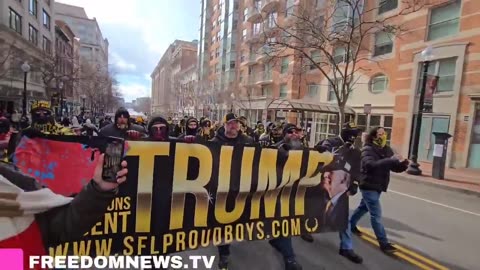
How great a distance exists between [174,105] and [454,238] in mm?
97170

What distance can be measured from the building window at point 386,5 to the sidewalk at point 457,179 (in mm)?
12256

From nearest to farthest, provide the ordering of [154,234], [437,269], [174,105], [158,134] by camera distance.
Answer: [154,234]
[437,269]
[158,134]
[174,105]

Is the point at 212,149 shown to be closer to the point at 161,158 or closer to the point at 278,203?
the point at 161,158

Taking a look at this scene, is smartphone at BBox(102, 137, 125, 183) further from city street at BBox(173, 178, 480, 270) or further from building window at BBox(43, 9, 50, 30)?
building window at BBox(43, 9, 50, 30)

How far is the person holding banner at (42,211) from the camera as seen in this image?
5.29 feet

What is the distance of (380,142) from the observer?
4.95m

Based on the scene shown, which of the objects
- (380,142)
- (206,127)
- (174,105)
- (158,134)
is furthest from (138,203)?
(174,105)

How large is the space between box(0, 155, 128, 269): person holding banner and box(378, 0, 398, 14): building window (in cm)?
2501

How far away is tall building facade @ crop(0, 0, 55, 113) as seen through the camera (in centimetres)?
2531

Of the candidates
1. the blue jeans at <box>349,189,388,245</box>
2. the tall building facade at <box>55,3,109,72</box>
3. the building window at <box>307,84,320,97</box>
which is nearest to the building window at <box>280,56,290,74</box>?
the building window at <box>307,84,320,97</box>

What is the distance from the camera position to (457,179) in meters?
13.3

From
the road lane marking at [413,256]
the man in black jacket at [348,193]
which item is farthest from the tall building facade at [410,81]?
the man in black jacket at [348,193]

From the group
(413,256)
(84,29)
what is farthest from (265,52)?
(84,29)

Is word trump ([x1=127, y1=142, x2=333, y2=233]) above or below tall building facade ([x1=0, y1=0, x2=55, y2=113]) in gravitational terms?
below
